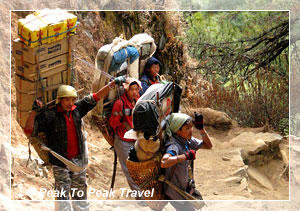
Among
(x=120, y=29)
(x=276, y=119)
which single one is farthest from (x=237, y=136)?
(x=120, y=29)

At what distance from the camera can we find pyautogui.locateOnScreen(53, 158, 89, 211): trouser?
18.7 feet

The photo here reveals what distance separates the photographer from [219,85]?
1133 centimetres

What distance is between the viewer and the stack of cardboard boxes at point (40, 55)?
5453 millimetres

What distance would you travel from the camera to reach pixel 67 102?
566cm

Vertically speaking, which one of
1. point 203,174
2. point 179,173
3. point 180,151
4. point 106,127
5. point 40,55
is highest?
point 40,55

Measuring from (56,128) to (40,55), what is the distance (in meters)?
0.71

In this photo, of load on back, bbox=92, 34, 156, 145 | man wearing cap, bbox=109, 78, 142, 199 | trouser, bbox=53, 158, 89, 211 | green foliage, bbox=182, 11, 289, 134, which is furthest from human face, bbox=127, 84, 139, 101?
green foliage, bbox=182, 11, 289, 134

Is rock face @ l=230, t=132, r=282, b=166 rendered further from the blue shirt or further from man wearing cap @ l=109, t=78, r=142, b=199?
the blue shirt

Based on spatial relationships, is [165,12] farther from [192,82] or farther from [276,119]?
[276,119]

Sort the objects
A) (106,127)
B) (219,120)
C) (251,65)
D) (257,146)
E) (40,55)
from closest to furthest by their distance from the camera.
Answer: (40,55), (106,127), (257,146), (251,65), (219,120)

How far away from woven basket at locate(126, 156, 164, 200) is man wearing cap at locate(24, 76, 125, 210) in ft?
2.16

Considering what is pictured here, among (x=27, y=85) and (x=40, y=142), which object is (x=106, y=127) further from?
(x=27, y=85)

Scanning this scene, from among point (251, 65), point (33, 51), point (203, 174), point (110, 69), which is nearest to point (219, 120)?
point (251, 65)

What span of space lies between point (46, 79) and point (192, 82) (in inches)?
259
